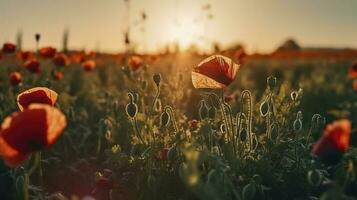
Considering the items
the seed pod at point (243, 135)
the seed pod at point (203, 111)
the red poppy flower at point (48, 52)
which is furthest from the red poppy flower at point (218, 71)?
the red poppy flower at point (48, 52)

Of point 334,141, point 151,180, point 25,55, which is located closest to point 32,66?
point 25,55

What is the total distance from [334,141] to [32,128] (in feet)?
3.27

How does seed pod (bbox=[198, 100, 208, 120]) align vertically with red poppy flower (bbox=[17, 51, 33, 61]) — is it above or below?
below

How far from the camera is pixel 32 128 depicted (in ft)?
7.06

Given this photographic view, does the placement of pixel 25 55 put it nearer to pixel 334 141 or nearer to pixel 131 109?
pixel 131 109

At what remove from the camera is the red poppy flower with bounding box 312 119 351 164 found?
1.84m

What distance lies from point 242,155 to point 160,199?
1.64ft

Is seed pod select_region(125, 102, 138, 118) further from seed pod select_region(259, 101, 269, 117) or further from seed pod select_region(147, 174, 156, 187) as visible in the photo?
seed pod select_region(259, 101, 269, 117)

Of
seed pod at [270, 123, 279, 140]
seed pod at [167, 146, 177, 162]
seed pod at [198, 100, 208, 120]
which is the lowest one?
seed pod at [167, 146, 177, 162]

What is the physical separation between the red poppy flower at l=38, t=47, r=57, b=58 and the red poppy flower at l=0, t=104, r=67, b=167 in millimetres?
3378

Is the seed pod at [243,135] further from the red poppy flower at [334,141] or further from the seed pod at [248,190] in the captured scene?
the red poppy flower at [334,141]

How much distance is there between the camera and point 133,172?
3.48 m

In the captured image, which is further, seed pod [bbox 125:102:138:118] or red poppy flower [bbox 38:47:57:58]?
red poppy flower [bbox 38:47:57:58]

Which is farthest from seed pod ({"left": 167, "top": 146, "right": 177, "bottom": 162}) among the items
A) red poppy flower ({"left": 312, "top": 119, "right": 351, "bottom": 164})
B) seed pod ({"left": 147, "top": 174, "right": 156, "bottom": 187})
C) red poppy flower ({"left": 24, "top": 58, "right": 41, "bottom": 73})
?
red poppy flower ({"left": 24, "top": 58, "right": 41, "bottom": 73})
